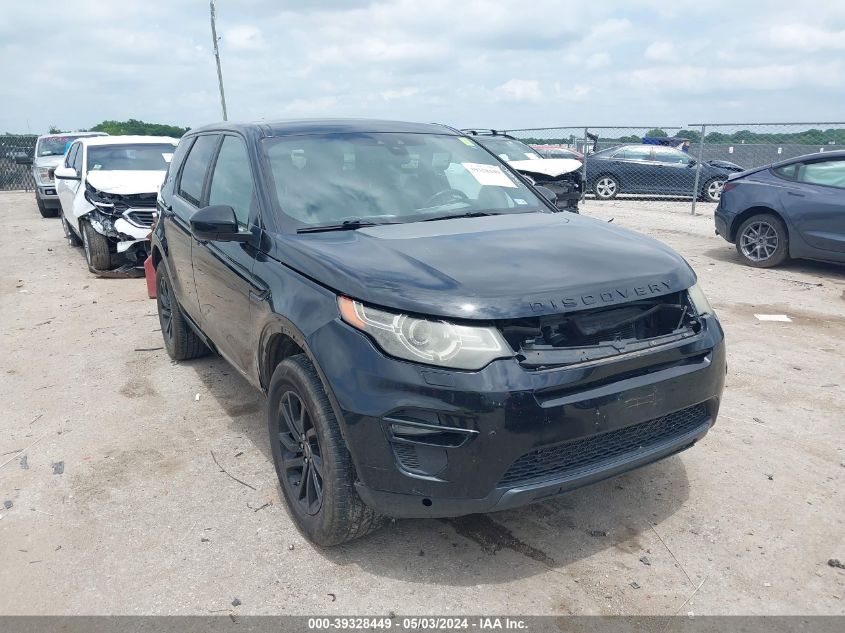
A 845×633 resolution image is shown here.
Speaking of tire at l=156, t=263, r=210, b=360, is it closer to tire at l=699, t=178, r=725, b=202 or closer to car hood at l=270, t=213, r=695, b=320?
car hood at l=270, t=213, r=695, b=320

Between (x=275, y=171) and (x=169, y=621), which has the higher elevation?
(x=275, y=171)

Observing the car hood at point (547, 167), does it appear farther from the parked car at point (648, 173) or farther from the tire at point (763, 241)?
the parked car at point (648, 173)

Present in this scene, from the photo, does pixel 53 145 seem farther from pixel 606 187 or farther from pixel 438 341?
pixel 438 341

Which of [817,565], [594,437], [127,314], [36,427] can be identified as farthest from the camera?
[127,314]

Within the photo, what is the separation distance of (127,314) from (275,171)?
425 cm

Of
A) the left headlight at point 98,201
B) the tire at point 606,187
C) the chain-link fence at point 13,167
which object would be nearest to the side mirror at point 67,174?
the left headlight at point 98,201

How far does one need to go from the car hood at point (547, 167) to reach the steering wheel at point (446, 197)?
6806 mm

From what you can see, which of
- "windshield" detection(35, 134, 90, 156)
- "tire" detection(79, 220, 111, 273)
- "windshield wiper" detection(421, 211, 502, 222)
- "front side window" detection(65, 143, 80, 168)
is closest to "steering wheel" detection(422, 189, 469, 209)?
"windshield wiper" detection(421, 211, 502, 222)

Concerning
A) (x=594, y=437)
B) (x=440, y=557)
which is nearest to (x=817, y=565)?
(x=594, y=437)

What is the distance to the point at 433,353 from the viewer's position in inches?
96.9

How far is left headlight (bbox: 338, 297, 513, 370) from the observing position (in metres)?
2.45

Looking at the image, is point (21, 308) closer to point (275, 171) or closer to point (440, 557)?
point (275, 171)

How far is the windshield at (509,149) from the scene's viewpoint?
11.4 metres

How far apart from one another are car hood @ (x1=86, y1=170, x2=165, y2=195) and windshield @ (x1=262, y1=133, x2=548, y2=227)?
5580 mm
